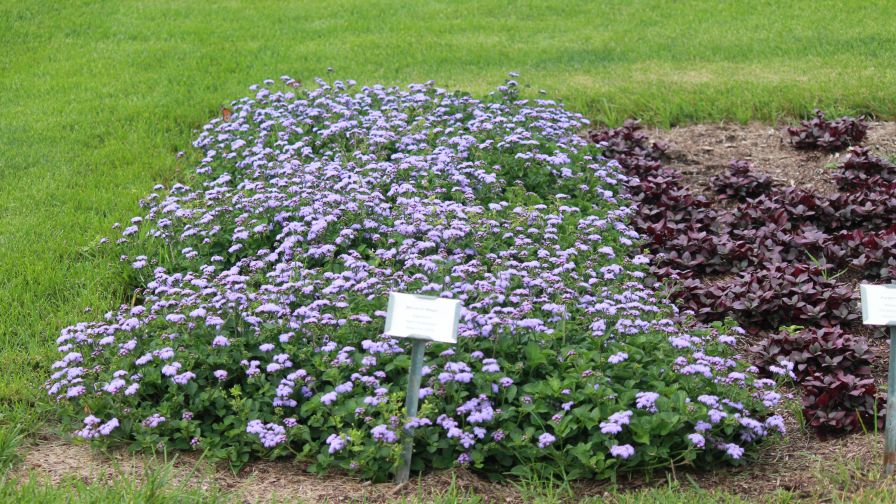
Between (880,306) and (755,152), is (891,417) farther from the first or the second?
(755,152)

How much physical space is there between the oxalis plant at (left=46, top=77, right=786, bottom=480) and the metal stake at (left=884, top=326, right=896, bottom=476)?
0.38 meters

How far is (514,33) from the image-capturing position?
1050 centimetres

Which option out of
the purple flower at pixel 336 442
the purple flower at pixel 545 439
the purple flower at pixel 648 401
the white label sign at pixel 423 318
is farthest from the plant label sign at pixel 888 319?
the purple flower at pixel 336 442

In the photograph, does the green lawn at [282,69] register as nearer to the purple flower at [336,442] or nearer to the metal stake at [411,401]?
the purple flower at [336,442]

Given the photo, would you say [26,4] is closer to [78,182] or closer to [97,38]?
[97,38]

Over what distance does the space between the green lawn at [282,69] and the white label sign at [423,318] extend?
7.49 feet

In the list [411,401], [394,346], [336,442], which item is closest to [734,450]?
[411,401]

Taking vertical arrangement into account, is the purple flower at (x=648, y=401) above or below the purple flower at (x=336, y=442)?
above

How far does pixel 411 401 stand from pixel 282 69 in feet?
20.3

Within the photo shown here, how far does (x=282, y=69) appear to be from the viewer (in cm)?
912

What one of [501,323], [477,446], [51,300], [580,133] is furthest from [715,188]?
[51,300]

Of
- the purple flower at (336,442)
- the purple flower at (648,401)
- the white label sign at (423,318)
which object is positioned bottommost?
the purple flower at (336,442)

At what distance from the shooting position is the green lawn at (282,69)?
6195 mm

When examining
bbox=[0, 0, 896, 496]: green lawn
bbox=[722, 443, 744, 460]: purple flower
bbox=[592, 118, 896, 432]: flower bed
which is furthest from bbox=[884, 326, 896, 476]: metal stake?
bbox=[0, 0, 896, 496]: green lawn
